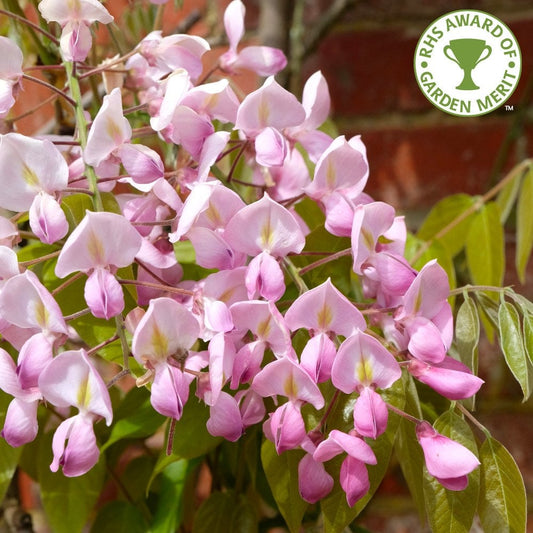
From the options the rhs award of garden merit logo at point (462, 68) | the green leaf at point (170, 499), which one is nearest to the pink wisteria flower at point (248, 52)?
the rhs award of garden merit logo at point (462, 68)

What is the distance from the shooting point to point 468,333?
370mm

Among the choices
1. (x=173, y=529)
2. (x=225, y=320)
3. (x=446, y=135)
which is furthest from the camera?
(x=446, y=135)

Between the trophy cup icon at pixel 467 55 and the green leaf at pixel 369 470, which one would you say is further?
the trophy cup icon at pixel 467 55

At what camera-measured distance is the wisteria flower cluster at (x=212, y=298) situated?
0.30 meters

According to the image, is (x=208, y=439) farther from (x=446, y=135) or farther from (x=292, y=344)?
(x=446, y=135)

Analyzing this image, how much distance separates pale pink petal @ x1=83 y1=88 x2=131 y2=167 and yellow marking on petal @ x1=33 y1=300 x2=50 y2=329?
61mm

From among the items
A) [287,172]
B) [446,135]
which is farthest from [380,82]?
[287,172]

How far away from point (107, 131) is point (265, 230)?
71mm

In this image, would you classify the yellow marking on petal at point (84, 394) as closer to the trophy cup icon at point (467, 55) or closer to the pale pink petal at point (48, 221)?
the pale pink petal at point (48, 221)

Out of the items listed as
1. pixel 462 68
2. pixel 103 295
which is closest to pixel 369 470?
pixel 103 295

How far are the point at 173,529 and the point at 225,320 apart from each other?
16cm

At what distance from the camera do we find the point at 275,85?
1.10 ft

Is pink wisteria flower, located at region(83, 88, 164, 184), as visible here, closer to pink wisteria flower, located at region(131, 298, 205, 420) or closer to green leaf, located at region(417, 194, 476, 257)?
pink wisteria flower, located at region(131, 298, 205, 420)

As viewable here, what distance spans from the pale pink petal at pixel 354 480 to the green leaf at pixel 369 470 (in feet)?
0.07
